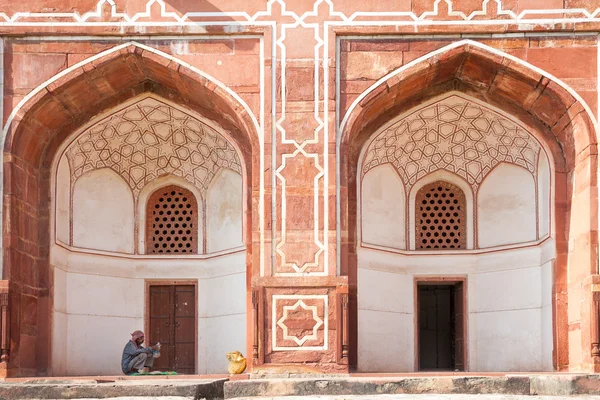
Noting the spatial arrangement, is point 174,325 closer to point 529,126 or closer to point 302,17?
point 302,17

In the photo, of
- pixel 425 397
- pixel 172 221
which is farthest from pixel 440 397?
pixel 172 221

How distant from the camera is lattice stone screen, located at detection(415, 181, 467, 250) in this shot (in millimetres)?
14344

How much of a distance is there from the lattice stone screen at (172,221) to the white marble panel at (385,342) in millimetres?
2205

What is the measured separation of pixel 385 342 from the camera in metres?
13.8

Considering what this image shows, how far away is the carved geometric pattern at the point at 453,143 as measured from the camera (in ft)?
44.7

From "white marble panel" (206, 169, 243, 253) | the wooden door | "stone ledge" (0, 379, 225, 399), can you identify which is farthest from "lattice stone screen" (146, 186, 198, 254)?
"stone ledge" (0, 379, 225, 399)

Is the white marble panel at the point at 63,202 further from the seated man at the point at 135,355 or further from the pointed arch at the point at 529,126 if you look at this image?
the pointed arch at the point at 529,126

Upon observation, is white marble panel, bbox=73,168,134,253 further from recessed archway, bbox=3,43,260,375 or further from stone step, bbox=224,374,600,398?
stone step, bbox=224,374,600,398

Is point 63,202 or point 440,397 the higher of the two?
point 63,202

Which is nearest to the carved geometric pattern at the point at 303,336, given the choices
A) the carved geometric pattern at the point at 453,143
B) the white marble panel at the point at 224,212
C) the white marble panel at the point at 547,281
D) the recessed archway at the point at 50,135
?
Answer: the recessed archway at the point at 50,135

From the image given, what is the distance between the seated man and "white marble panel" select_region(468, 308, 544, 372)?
359 cm

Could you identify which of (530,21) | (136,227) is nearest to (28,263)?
(136,227)

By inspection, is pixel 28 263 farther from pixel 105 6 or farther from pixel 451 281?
pixel 451 281

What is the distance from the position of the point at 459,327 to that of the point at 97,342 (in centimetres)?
405
